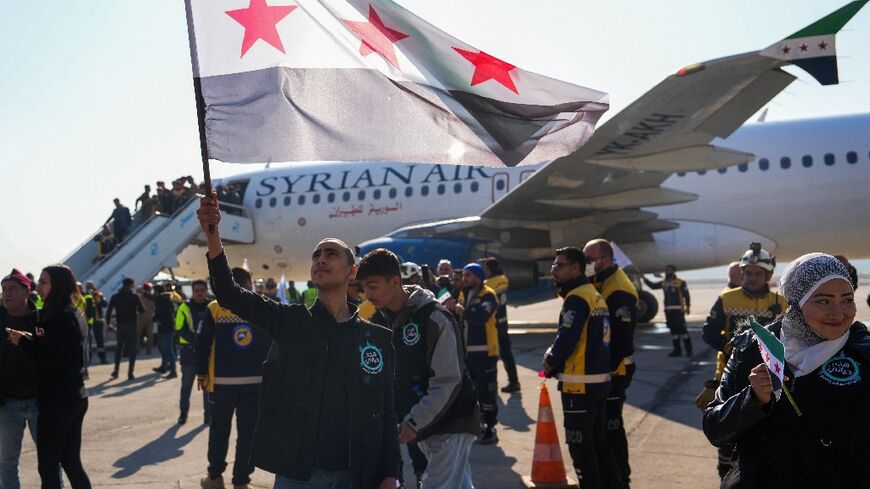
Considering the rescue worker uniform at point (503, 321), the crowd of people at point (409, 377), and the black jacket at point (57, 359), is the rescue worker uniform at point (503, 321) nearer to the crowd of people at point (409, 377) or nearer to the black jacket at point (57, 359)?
the crowd of people at point (409, 377)

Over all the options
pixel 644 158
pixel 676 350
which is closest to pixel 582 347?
pixel 676 350

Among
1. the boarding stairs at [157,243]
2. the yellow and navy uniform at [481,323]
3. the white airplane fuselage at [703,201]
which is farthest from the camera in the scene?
the boarding stairs at [157,243]

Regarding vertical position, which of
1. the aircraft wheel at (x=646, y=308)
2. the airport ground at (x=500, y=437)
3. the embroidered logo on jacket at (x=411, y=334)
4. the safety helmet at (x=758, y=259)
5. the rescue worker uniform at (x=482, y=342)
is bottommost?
the aircraft wheel at (x=646, y=308)

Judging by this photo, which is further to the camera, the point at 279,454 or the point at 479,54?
the point at 479,54

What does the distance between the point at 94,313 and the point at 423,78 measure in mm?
13554

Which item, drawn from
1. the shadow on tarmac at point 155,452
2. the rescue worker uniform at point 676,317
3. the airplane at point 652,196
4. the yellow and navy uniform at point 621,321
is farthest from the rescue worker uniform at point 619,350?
the rescue worker uniform at point 676,317

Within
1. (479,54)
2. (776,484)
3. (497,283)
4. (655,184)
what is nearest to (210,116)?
(479,54)

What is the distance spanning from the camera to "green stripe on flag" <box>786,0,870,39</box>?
7.21 metres

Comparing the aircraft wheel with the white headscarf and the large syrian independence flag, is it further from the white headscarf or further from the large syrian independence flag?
the white headscarf

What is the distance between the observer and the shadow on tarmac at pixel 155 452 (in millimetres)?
6566

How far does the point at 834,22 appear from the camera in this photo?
741 cm

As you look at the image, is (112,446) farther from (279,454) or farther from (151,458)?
(279,454)

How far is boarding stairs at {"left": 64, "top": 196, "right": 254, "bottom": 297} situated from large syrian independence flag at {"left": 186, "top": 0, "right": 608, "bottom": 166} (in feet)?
51.5

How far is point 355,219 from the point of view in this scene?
61.3 feet
